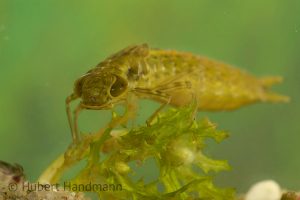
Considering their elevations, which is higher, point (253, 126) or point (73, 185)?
point (253, 126)

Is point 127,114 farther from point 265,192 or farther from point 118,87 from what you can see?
point 265,192

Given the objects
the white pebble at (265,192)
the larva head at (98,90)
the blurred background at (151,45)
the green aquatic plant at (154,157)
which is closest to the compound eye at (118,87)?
the larva head at (98,90)

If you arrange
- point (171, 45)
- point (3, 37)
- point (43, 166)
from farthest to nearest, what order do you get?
point (171, 45)
point (43, 166)
point (3, 37)

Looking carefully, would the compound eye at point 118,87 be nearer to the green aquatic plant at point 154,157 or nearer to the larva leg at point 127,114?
the larva leg at point 127,114

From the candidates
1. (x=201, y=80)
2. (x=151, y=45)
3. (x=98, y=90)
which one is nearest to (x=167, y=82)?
(x=201, y=80)

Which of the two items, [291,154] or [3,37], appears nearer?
[3,37]

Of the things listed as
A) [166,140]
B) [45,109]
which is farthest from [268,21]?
[166,140]

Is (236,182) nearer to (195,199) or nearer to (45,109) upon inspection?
(45,109)
